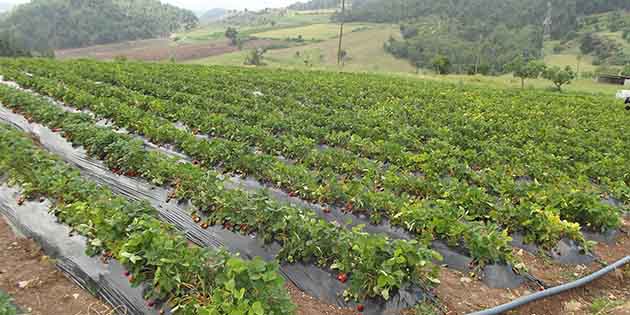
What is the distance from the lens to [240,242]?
5688 millimetres

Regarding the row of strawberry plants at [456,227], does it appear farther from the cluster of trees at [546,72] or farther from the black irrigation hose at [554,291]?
the cluster of trees at [546,72]

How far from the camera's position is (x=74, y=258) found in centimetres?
514

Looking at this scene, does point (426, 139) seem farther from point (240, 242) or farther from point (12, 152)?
point (12, 152)

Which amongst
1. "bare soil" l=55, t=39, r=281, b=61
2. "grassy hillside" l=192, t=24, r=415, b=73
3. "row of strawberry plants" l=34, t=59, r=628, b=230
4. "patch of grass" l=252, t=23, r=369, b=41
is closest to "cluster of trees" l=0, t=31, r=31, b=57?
"bare soil" l=55, t=39, r=281, b=61

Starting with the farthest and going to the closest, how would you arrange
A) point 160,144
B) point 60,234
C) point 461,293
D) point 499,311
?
point 160,144
point 60,234
point 461,293
point 499,311

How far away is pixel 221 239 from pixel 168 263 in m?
1.55

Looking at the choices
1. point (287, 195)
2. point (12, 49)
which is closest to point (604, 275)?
point (287, 195)

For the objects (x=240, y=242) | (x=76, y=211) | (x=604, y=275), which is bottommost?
(x=604, y=275)

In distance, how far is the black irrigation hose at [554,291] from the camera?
468cm

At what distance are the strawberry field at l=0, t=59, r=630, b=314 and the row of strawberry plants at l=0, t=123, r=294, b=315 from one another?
0.07 feet

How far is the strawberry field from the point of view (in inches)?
178

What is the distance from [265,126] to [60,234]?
647 cm

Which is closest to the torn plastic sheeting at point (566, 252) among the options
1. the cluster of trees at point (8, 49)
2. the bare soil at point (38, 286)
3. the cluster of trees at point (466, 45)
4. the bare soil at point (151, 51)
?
the bare soil at point (38, 286)

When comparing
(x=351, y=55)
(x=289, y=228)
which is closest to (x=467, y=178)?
(x=289, y=228)
